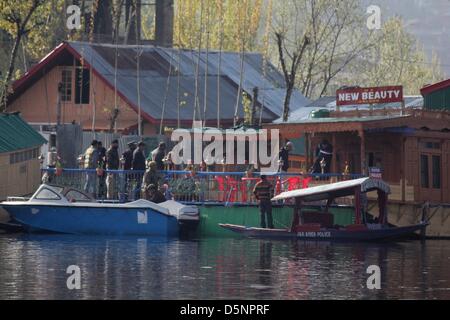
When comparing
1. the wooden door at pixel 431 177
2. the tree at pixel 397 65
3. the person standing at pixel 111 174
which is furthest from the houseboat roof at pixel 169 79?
the tree at pixel 397 65

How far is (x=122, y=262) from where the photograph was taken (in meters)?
35.0

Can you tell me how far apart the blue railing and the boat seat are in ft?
5.21

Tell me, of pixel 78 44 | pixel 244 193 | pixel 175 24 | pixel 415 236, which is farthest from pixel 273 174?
pixel 175 24

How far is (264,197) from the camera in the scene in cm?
4150

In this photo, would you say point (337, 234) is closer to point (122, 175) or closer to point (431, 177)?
point (431, 177)

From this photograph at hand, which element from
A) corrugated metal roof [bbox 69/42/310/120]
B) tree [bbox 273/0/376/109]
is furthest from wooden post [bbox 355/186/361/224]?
corrugated metal roof [bbox 69/42/310/120]

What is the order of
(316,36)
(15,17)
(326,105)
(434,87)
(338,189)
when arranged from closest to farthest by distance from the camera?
(338,189)
(434,87)
(15,17)
(326,105)
(316,36)

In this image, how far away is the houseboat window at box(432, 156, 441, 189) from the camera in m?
44.3

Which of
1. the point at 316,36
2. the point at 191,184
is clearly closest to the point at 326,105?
the point at 316,36

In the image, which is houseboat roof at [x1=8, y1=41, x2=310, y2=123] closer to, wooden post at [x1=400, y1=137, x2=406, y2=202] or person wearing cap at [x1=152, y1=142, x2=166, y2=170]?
person wearing cap at [x1=152, y1=142, x2=166, y2=170]

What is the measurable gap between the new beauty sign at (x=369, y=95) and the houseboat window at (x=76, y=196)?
32.8ft

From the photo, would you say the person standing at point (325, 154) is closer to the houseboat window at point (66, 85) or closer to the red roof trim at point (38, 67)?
the red roof trim at point (38, 67)

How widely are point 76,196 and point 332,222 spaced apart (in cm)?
809
